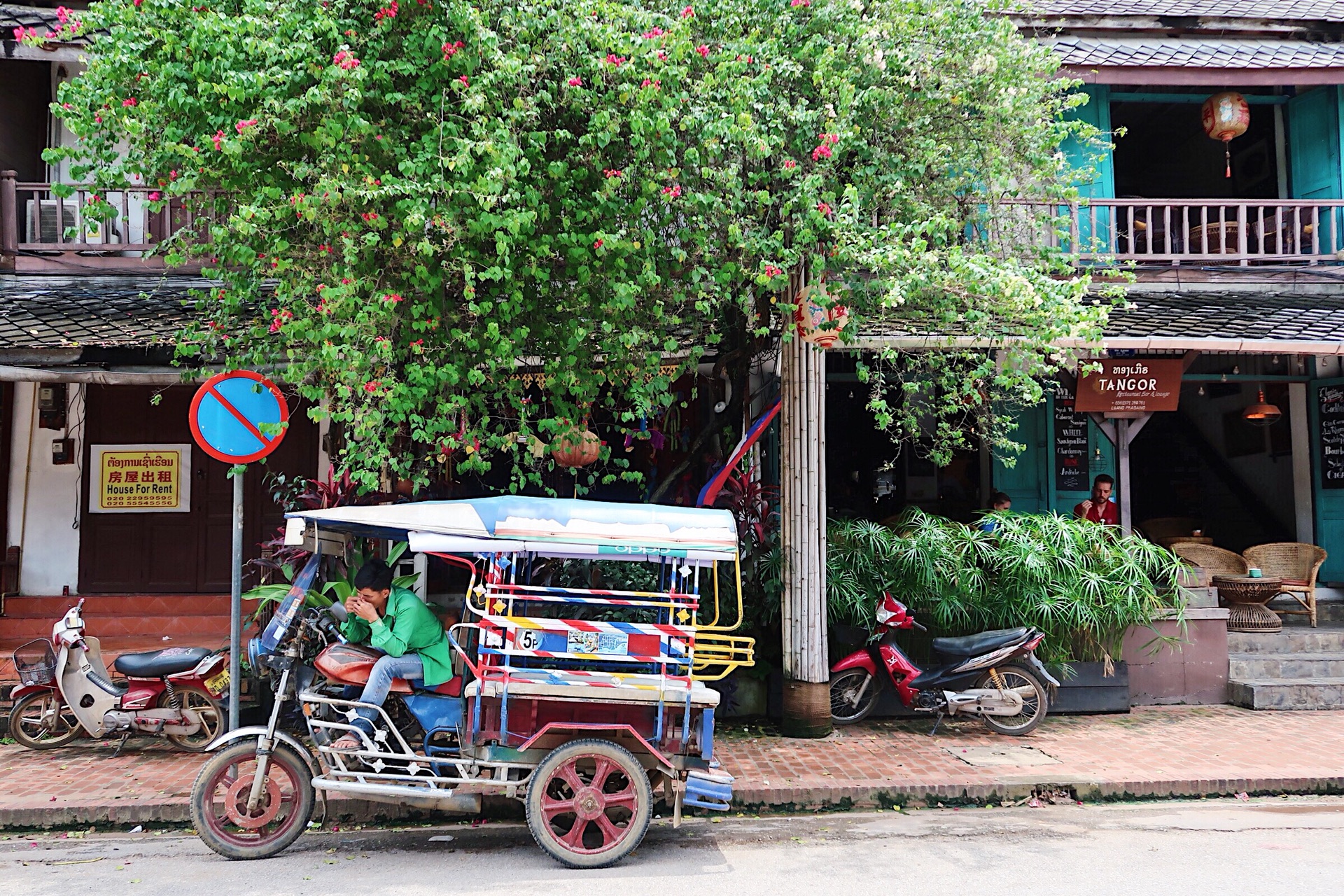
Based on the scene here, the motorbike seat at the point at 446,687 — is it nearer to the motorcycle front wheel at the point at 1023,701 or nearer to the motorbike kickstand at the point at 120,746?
the motorbike kickstand at the point at 120,746

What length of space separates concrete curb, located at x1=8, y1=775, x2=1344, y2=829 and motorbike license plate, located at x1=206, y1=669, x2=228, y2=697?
1.55 meters

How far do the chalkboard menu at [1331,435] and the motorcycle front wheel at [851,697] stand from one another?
7.22m

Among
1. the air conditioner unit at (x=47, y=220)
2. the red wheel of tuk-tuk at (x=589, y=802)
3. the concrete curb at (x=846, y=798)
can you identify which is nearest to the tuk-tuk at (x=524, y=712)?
the red wheel of tuk-tuk at (x=589, y=802)

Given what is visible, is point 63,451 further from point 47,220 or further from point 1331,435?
point 1331,435

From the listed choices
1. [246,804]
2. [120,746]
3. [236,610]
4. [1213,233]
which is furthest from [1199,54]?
[120,746]

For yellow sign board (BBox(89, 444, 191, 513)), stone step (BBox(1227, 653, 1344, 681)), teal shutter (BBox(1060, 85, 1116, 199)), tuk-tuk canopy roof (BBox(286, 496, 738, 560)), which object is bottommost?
stone step (BBox(1227, 653, 1344, 681))

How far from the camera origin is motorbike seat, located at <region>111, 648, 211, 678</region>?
293 inches

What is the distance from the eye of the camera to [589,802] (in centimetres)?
535

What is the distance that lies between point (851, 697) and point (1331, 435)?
24.9 ft

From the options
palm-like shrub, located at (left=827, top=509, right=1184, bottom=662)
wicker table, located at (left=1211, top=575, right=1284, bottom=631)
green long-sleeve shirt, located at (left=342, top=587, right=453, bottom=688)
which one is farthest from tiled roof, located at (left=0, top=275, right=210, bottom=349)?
wicker table, located at (left=1211, top=575, right=1284, bottom=631)

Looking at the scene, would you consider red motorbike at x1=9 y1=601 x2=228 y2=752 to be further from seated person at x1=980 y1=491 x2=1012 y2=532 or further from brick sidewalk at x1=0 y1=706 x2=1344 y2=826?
seated person at x1=980 y1=491 x2=1012 y2=532

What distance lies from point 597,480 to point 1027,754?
5.08 meters

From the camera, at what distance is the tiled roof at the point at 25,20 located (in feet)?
31.9

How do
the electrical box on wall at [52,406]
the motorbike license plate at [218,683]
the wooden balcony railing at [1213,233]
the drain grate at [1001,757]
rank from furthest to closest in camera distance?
the wooden balcony railing at [1213,233], the electrical box on wall at [52,406], the motorbike license plate at [218,683], the drain grate at [1001,757]
